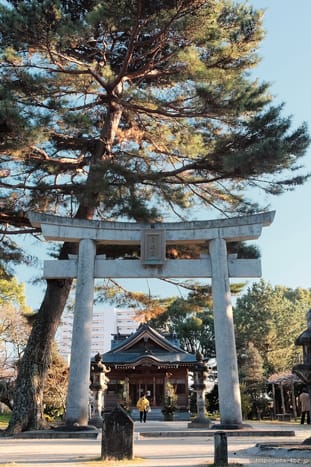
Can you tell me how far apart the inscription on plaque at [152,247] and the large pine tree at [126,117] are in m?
0.52

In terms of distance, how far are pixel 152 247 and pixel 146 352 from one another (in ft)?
50.6

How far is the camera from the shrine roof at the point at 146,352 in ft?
80.4

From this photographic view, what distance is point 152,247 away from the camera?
37.2 ft

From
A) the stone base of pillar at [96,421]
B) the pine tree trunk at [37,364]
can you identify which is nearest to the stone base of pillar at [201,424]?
the stone base of pillar at [96,421]

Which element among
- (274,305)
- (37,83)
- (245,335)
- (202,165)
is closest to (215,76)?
(202,165)

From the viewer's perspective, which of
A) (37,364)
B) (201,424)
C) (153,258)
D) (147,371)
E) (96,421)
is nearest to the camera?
(37,364)

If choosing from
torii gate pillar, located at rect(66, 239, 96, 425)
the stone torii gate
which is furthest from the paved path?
the stone torii gate

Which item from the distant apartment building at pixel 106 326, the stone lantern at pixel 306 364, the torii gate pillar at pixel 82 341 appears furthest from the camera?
the distant apartment building at pixel 106 326

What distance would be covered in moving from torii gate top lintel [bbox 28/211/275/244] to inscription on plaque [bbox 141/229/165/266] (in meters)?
0.14

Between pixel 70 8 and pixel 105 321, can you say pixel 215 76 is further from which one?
pixel 105 321

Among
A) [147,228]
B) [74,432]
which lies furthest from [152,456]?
[147,228]

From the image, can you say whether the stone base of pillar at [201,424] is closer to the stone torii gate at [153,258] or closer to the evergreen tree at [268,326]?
the stone torii gate at [153,258]

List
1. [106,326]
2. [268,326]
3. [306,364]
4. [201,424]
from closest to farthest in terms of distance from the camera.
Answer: [306,364] → [201,424] → [268,326] → [106,326]

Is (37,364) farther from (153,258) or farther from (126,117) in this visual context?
(126,117)
